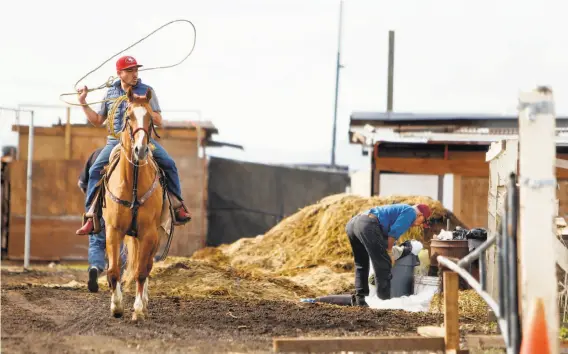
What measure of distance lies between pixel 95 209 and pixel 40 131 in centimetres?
1631

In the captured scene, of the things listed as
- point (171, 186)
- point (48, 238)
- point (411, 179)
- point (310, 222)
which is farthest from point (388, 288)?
point (48, 238)

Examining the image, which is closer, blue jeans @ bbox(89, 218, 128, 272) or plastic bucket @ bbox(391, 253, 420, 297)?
blue jeans @ bbox(89, 218, 128, 272)

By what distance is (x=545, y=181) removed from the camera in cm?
697

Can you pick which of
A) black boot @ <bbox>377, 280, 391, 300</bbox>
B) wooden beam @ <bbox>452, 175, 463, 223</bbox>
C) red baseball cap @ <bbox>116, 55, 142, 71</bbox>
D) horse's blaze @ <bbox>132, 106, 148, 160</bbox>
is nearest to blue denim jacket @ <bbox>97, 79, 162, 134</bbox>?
red baseball cap @ <bbox>116, 55, 142, 71</bbox>

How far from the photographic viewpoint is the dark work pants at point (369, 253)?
14.1 metres

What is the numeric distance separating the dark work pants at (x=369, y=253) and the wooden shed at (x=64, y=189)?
13.4m

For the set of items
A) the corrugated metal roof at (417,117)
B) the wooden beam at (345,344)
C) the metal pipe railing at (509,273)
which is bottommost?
the wooden beam at (345,344)

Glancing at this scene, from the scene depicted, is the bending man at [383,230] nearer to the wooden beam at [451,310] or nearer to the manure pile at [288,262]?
the manure pile at [288,262]

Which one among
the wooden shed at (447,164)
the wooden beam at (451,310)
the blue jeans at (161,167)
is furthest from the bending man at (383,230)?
the wooden shed at (447,164)

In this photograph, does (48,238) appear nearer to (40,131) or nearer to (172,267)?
(40,131)

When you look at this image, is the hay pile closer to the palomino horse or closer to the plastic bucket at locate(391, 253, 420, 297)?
the plastic bucket at locate(391, 253, 420, 297)

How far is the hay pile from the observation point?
71.3 ft

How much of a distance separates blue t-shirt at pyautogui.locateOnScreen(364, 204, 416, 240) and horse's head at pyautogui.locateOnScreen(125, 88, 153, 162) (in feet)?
13.0

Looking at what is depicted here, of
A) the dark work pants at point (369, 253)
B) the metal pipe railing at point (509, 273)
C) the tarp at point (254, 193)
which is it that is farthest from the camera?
the tarp at point (254, 193)
